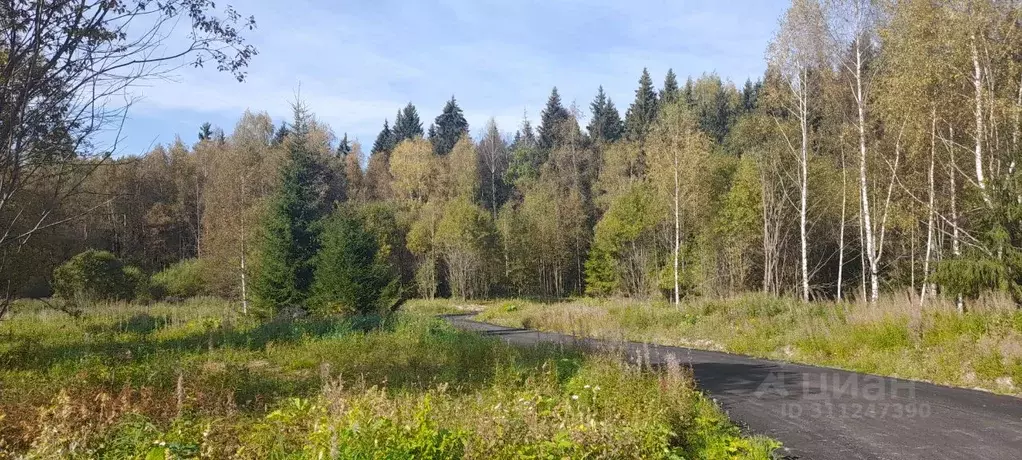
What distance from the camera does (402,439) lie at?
4797 millimetres

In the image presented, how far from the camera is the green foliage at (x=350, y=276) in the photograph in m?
21.3

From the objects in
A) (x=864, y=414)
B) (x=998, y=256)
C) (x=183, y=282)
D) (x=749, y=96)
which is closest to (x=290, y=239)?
(x=183, y=282)

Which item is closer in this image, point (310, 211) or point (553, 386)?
point (553, 386)

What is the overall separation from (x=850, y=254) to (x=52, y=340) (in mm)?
37273

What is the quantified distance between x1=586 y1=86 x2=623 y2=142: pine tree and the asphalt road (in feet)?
182

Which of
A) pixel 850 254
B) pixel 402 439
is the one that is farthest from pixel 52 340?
pixel 850 254

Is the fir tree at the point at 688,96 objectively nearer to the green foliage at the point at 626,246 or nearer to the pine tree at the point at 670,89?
the pine tree at the point at 670,89

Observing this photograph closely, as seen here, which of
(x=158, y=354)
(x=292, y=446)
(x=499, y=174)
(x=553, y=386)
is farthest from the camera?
(x=499, y=174)

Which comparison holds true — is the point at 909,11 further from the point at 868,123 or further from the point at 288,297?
the point at 288,297

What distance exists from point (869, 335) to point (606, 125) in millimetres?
57177

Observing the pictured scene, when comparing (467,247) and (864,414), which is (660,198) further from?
(864,414)

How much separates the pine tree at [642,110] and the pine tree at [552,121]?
23.0 feet

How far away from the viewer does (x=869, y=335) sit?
13242 mm

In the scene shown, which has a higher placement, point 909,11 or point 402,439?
point 909,11
